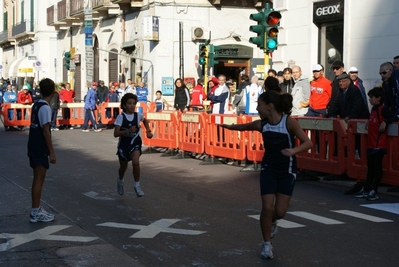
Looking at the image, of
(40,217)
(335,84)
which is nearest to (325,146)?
(335,84)

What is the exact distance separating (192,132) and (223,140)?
1.34 metres

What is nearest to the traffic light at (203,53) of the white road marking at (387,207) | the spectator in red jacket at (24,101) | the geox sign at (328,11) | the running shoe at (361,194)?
the spectator in red jacket at (24,101)

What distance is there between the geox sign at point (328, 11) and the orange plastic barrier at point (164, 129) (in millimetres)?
5451

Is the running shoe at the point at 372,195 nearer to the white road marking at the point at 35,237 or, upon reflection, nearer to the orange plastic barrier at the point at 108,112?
the white road marking at the point at 35,237

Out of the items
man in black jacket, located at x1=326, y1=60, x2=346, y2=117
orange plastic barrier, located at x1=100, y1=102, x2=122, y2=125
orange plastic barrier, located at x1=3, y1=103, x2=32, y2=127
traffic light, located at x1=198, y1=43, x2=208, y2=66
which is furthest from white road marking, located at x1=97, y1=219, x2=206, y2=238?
traffic light, located at x1=198, y1=43, x2=208, y2=66

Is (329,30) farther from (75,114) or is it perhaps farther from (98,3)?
(98,3)

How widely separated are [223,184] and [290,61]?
10.1m

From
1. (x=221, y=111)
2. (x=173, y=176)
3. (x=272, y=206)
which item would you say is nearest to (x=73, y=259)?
(x=272, y=206)

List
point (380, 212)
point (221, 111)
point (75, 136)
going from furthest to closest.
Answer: point (75, 136), point (221, 111), point (380, 212)

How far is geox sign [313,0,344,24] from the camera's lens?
21.3 metres

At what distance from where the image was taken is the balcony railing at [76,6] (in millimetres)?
45625

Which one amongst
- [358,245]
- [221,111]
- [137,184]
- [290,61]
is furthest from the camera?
[290,61]

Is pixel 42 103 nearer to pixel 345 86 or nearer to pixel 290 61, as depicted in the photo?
pixel 345 86

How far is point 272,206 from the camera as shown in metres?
7.61
